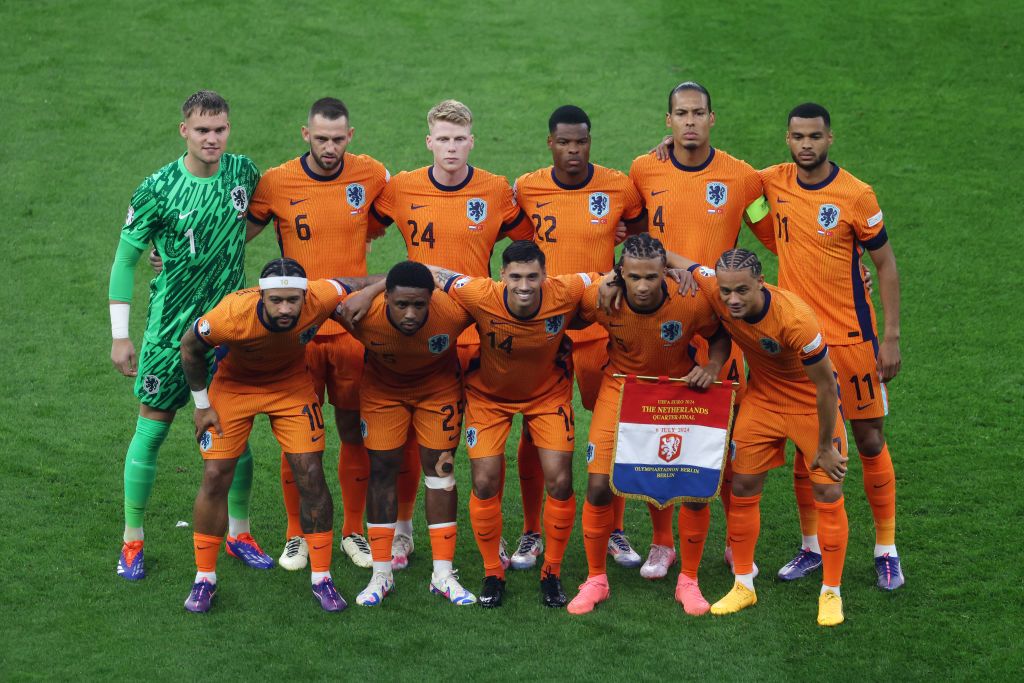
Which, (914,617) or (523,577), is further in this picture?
(523,577)

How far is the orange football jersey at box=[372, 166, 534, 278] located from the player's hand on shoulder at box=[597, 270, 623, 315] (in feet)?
3.05

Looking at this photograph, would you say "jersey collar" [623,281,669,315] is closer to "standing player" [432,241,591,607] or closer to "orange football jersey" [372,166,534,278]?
"standing player" [432,241,591,607]

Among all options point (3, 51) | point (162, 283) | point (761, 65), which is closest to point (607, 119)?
point (761, 65)

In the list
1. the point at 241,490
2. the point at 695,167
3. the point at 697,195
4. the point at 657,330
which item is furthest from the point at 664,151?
the point at 241,490

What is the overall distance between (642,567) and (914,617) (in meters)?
1.52

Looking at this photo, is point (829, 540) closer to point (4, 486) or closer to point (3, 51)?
point (4, 486)

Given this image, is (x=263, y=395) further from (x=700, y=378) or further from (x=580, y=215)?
(x=700, y=378)

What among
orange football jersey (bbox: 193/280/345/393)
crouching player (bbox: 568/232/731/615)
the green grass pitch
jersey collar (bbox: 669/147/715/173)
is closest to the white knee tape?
the green grass pitch

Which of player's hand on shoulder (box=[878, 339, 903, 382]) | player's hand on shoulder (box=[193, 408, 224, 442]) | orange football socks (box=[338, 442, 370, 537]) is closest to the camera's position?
player's hand on shoulder (box=[193, 408, 224, 442])

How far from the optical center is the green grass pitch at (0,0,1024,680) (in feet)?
22.8

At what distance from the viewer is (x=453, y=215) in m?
7.75

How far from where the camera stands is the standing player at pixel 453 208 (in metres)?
7.71

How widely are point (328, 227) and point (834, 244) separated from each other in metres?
2.83

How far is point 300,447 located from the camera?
24.1ft
